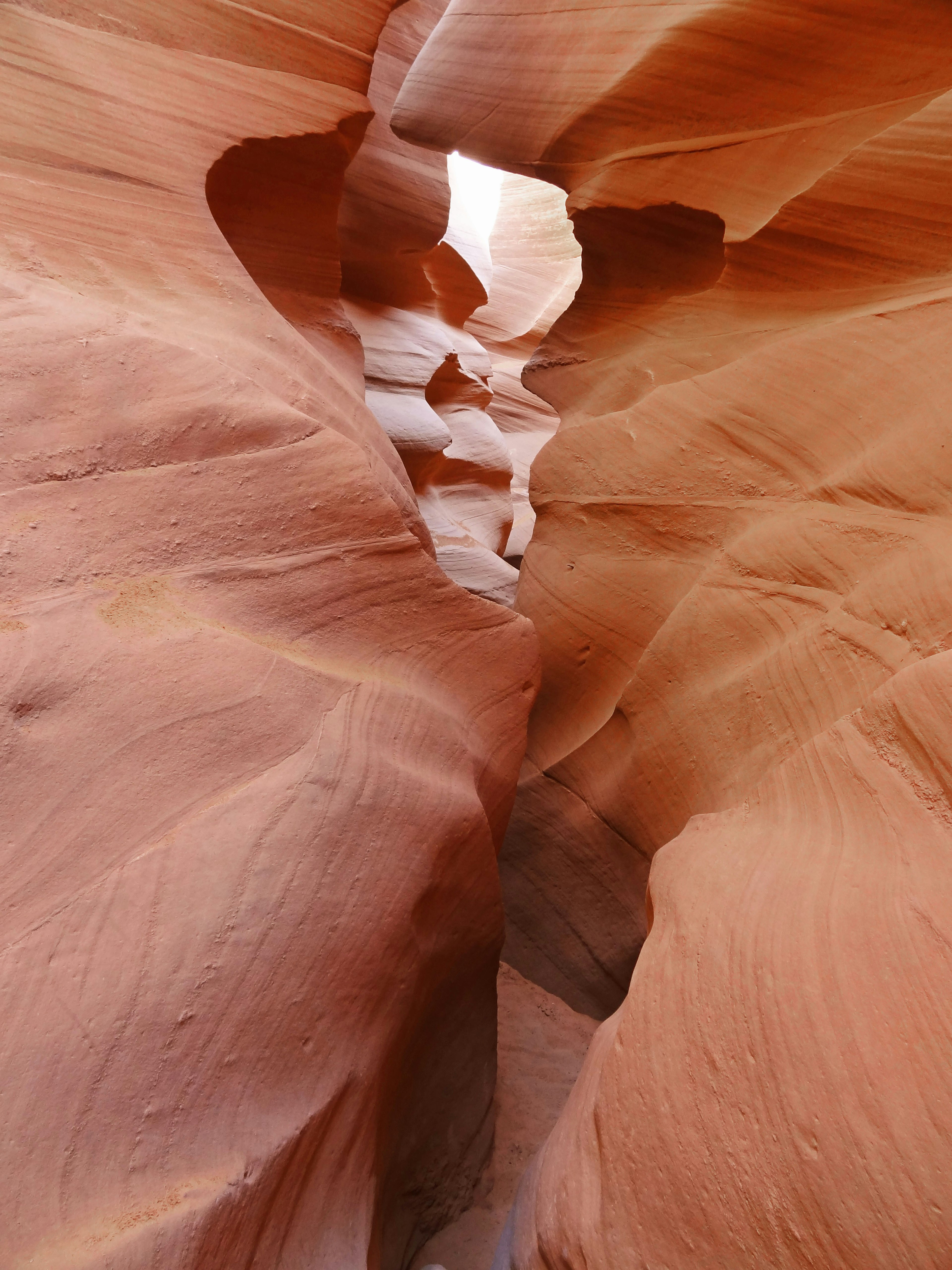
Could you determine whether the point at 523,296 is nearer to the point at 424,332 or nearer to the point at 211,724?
the point at 424,332

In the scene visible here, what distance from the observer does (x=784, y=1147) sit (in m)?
1.47

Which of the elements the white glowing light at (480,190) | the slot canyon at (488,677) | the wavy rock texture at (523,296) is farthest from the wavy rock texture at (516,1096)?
the white glowing light at (480,190)

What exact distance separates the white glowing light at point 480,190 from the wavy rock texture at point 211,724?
7.50m

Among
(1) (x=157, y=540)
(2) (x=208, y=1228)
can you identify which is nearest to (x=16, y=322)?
(1) (x=157, y=540)

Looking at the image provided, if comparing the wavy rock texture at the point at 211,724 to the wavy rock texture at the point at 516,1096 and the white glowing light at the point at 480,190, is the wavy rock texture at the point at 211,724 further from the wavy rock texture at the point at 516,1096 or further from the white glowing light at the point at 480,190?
the white glowing light at the point at 480,190

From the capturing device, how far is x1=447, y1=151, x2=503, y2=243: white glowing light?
1009 cm

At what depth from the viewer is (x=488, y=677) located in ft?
8.75

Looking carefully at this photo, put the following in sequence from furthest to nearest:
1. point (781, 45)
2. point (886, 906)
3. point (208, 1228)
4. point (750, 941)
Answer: point (781, 45) < point (750, 941) < point (886, 906) < point (208, 1228)

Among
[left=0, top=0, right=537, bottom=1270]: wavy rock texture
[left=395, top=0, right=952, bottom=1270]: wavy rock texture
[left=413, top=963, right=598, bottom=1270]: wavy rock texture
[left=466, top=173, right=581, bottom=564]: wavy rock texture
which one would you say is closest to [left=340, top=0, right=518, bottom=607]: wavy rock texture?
[left=395, top=0, right=952, bottom=1270]: wavy rock texture

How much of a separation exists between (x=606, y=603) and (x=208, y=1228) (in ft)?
7.91

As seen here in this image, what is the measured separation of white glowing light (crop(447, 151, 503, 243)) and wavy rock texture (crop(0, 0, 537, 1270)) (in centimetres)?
750

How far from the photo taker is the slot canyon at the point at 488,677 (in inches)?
58.7

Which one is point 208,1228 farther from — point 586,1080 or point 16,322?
point 16,322

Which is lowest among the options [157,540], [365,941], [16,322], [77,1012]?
[365,941]
